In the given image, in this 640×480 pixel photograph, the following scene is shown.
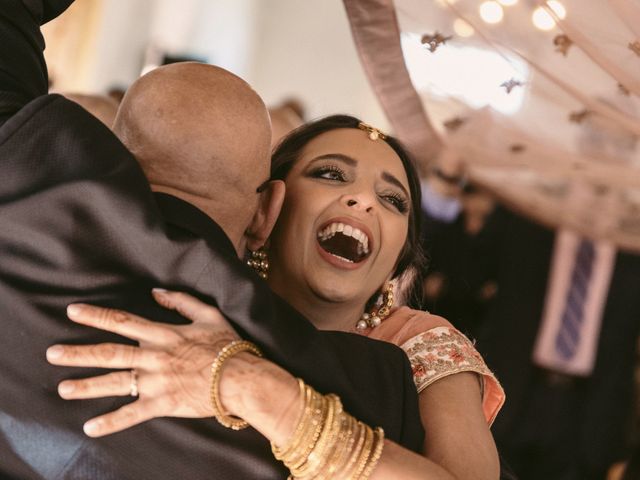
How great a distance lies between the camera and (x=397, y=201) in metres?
1.80

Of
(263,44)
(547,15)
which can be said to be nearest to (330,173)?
(547,15)

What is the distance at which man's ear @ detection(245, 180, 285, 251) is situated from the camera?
1570 mm

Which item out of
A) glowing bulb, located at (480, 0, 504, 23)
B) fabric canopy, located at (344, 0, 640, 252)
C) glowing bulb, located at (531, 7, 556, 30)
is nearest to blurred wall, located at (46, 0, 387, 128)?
fabric canopy, located at (344, 0, 640, 252)

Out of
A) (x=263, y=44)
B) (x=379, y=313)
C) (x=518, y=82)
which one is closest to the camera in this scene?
(x=379, y=313)

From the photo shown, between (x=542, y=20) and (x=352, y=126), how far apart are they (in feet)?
1.56

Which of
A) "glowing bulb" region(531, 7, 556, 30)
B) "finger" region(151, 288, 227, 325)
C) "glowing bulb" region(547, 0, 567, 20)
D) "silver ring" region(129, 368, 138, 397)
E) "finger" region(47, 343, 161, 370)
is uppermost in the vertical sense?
"glowing bulb" region(547, 0, 567, 20)

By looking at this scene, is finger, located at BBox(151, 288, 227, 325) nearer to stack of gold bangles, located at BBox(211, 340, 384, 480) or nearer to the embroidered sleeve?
stack of gold bangles, located at BBox(211, 340, 384, 480)

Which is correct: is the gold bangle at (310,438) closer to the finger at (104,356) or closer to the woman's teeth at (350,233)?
the finger at (104,356)

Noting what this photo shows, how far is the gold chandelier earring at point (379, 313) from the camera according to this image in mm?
1842

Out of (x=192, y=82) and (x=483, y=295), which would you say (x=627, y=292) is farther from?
(x=192, y=82)

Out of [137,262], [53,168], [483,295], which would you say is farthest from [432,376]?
[483,295]

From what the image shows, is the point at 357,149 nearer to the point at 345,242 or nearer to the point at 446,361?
the point at 345,242

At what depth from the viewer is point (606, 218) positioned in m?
3.62

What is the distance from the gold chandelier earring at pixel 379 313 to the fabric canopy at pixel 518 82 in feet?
1.92
